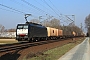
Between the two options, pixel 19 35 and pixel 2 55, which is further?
pixel 19 35

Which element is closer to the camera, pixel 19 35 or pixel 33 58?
pixel 33 58

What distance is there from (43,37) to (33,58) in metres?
30.0

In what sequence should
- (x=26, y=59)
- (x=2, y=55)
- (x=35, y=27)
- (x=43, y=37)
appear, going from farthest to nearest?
(x=43, y=37), (x=35, y=27), (x=26, y=59), (x=2, y=55)

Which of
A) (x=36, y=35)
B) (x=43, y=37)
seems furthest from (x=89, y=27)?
(x=36, y=35)

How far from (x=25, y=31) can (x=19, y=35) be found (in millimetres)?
1178

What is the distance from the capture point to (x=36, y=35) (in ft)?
128

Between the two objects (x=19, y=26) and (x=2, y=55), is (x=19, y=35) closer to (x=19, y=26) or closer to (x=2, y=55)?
(x=19, y=26)

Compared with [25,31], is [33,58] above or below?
below

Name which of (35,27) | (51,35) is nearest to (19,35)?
(35,27)

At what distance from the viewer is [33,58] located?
53.9ft

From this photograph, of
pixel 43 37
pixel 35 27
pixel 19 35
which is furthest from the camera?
pixel 43 37

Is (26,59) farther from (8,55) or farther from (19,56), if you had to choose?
(8,55)

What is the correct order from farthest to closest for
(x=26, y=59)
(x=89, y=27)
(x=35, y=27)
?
(x=89, y=27) → (x=35, y=27) → (x=26, y=59)

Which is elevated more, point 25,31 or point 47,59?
point 25,31
